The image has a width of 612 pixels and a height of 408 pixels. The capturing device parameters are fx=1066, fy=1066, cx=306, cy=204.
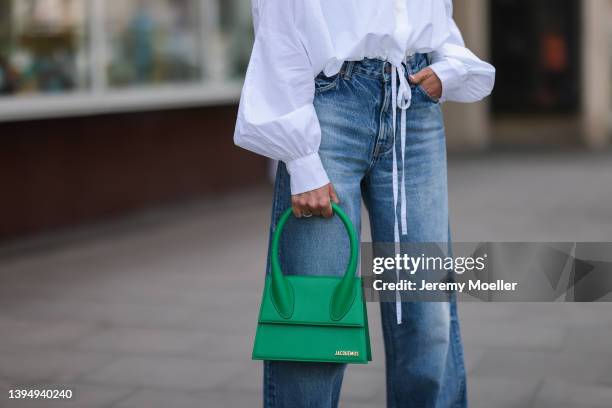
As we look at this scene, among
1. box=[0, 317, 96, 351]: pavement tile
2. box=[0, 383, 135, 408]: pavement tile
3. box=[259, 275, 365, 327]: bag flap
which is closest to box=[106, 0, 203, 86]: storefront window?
box=[0, 317, 96, 351]: pavement tile

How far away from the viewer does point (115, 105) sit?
7.77 metres

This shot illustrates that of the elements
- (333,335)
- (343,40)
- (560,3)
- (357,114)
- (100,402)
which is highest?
(560,3)

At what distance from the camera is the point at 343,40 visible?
2.50 meters

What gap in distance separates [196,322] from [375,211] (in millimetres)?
2459

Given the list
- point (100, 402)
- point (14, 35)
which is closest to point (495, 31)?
point (14, 35)

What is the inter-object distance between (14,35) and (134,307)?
2.61 metres

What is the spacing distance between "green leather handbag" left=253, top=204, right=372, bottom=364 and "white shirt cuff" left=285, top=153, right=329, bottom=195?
0.22 metres

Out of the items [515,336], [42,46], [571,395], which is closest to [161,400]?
[571,395]

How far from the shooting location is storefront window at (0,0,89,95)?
7012 mm

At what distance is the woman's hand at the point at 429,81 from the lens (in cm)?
262

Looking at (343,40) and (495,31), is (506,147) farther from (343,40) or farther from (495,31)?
(343,40)

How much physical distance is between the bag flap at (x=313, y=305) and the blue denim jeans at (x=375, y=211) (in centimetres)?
5

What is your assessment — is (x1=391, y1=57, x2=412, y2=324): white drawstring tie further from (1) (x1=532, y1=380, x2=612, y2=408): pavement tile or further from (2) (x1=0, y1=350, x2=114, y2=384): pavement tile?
(2) (x1=0, y1=350, x2=114, y2=384): pavement tile

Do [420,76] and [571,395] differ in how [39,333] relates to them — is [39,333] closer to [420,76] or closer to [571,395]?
[571,395]
